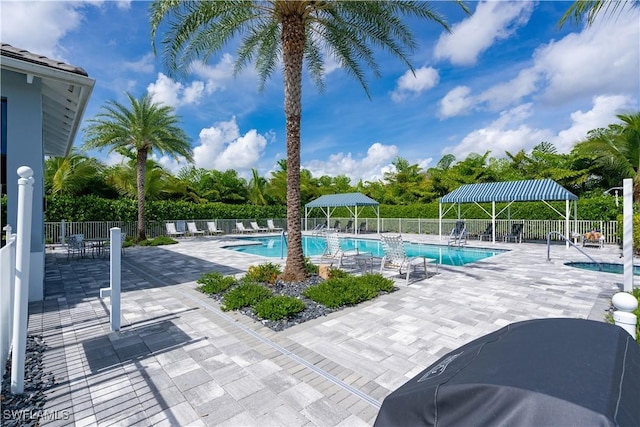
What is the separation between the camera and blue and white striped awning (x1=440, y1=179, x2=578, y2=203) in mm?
14758

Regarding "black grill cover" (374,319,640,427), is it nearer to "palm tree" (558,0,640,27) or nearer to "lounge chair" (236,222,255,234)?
"palm tree" (558,0,640,27)

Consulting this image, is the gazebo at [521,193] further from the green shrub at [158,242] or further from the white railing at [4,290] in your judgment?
the white railing at [4,290]

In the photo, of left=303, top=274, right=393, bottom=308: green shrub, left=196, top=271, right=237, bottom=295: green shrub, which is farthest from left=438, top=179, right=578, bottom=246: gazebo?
left=196, top=271, right=237, bottom=295: green shrub

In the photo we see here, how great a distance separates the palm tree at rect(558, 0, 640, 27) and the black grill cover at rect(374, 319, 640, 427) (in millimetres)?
8565

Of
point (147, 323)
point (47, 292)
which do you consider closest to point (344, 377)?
point (147, 323)

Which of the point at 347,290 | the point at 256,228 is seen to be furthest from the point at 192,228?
the point at 347,290

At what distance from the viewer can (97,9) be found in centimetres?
772

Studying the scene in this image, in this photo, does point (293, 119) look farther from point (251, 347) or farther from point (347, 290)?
point (251, 347)

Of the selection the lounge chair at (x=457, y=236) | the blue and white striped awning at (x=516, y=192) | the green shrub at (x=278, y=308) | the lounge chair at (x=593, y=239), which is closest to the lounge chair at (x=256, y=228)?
the blue and white striped awning at (x=516, y=192)

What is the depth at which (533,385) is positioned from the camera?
1.14m

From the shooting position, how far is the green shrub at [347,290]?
19.1ft

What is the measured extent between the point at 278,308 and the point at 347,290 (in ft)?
5.31

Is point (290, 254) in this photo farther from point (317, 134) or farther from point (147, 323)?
point (317, 134)

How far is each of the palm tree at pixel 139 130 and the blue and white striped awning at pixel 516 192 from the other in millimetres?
16108
